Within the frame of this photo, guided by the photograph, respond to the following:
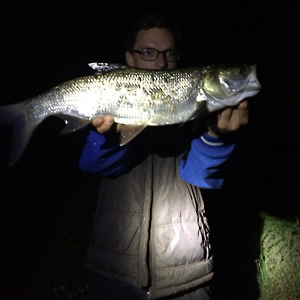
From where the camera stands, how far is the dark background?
4195mm

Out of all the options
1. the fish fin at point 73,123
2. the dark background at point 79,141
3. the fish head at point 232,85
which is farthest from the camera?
the dark background at point 79,141

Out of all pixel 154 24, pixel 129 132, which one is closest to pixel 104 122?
pixel 129 132

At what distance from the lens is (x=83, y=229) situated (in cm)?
425

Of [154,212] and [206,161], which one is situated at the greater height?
[206,161]

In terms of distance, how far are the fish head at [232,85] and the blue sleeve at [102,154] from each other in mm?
760

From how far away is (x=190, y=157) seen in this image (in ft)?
7.56

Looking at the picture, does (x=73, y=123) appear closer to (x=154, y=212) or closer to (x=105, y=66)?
(x=105, y=66)

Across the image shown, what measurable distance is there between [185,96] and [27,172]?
3.66m

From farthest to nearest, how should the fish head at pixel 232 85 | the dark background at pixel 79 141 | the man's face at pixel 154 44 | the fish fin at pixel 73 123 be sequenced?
the dark background at pixel 79 141 < the man's face at pixel 154 44 < the fish fin at pixel 73 123 < the fish head at pixel 232 85

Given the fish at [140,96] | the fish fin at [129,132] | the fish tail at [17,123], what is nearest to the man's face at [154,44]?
the fish at [140,96]

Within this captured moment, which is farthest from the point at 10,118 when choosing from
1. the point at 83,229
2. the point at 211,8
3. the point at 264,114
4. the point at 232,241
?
the point at 211,8

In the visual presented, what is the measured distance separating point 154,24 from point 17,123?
Answer: 154cm

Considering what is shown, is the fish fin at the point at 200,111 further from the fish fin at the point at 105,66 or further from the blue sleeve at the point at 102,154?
the fish fin at the point at 105,66

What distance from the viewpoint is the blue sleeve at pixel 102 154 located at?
7.06ft
